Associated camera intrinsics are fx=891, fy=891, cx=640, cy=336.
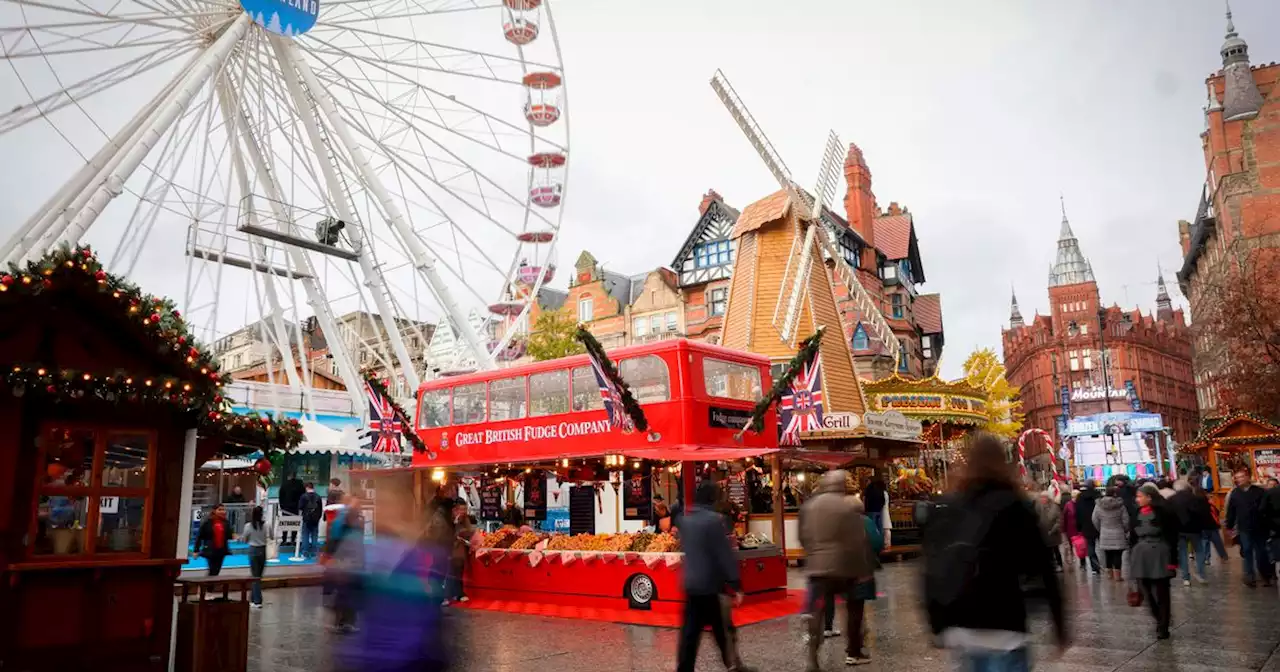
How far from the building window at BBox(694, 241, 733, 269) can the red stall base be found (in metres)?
36.8

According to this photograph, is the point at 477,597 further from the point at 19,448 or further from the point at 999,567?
the point at 999,567

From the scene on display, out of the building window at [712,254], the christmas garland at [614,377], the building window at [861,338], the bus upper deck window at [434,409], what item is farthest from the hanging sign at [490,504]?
the building window at [712,254]

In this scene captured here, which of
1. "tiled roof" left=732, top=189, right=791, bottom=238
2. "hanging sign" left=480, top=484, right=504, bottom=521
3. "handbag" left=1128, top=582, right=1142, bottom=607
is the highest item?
"tiled roof" left=732, top=189, right=791, bottom=238

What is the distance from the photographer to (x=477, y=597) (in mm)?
16984

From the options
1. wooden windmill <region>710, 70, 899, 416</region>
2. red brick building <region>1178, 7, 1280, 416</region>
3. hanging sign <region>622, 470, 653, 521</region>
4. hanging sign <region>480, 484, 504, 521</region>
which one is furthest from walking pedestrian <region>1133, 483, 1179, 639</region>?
red brick building <region>1178, 7, 1280, 416</region>

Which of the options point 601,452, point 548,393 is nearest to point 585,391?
point 548,393

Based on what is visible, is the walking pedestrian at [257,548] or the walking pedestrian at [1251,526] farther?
the walking pedestrian at [257,548]

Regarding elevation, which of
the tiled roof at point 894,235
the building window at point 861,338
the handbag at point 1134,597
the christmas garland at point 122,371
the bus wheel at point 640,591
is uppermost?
the tiled roof at point 894,235

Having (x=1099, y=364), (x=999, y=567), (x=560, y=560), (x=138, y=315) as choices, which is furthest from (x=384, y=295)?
(x=1099, y=364)

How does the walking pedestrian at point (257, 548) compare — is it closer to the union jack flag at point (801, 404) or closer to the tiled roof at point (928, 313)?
the union jack flag at point (801, 404)

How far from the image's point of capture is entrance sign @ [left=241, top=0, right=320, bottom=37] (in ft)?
66.6

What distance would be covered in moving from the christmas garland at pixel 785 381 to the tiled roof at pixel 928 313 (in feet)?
153

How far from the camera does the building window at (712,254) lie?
51.9 meters

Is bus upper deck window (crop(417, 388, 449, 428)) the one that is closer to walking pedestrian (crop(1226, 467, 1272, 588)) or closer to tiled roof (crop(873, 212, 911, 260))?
walking pedestrian (crop(1226, 467, 1272, 588))
